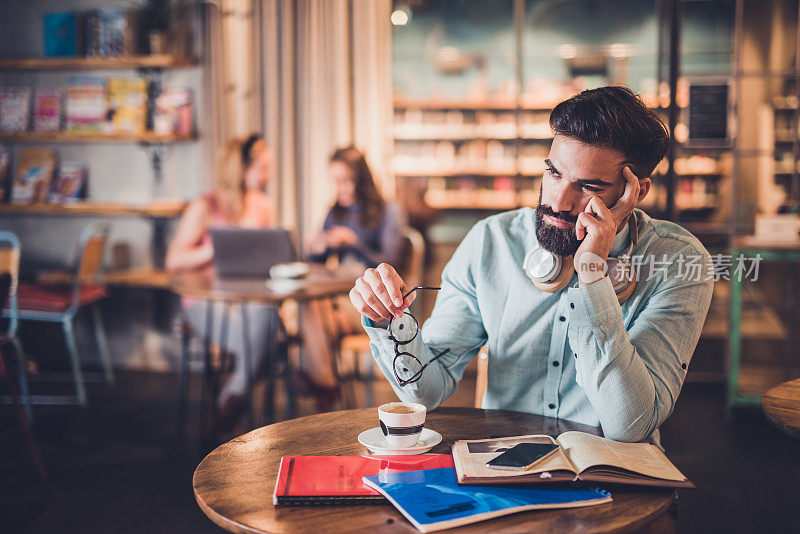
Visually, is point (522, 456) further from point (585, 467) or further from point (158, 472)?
point (158, 472)

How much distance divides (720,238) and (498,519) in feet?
14.7

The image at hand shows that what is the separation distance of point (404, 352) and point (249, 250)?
198 centimetres

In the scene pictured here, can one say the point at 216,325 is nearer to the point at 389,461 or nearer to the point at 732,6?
the point at 389,461

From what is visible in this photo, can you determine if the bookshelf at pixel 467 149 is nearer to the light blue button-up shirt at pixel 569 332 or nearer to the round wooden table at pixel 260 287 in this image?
the round wooden table at pixel 260 287

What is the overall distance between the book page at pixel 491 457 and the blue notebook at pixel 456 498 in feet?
0.07

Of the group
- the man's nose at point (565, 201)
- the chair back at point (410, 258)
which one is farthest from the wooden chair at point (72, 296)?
the man's nose at point (565, 201)

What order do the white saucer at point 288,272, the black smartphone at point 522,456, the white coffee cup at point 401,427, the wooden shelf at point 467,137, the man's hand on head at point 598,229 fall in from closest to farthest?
the black smartphone at point 522,456 < the white coffee cup at point 401,427 < the man's hand on head at point 598,229 < the white saucer at point 288,272 < the wooden shelf at point 467,137

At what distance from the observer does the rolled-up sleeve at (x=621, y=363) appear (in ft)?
4.08

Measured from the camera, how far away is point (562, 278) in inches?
57.7

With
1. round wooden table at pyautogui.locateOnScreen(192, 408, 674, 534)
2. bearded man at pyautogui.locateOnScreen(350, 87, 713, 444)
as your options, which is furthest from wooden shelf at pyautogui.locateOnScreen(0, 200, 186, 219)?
round wooden table at pyautogui.locateOnScreen(192, 408, 674, 534)

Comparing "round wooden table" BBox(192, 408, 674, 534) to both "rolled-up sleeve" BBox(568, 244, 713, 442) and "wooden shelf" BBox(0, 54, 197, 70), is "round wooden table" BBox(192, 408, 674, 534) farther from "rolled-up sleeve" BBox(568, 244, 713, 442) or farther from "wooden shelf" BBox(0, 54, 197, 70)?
"wooden shelf" BBox(0, 54, 197, 70)

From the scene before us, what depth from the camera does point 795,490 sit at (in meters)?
2.80

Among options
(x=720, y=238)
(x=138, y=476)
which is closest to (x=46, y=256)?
(x=138, y=476)

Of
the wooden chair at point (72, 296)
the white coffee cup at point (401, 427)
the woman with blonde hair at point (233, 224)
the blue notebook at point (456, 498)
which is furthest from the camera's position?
the wooden chair at point (72, 296)
